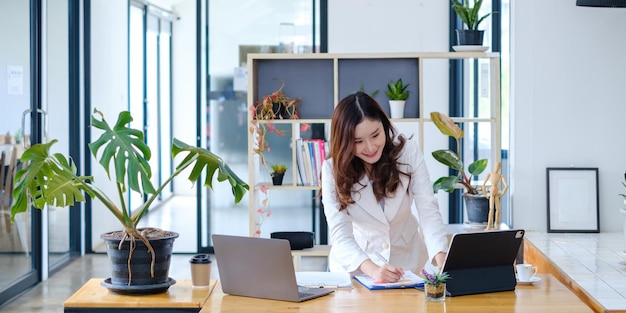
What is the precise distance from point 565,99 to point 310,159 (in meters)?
1.67

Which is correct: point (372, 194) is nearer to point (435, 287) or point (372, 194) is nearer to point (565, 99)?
point (435, 287)

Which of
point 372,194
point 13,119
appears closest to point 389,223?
point 372,194

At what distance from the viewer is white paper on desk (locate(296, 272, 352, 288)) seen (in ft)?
10.4

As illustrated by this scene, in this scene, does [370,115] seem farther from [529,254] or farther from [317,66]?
[317,66]

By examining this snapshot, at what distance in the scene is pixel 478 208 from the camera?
5270mm

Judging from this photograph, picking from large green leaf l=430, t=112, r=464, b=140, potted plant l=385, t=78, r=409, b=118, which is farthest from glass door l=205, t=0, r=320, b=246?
large green leaf l=430, t=112, r=464, b=140

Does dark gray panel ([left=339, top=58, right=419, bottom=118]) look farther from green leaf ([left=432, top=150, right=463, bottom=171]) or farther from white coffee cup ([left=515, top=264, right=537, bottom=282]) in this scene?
white coffee cup ([left=515, top=264, right=537, bottom=282])

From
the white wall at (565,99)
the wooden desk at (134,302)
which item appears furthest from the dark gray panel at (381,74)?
the wooden desk at (134,302)

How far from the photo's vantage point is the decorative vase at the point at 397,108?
18.5 ft

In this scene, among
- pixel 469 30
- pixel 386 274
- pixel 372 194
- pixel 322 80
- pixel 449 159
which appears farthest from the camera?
pixel 322 80

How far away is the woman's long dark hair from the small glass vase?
0.71 m

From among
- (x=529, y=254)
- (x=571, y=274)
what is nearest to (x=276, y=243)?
(x=571, y=274)

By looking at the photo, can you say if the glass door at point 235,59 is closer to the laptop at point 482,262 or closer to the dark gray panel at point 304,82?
the dark gray panel at point 304,82

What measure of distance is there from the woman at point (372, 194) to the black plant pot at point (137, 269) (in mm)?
692
